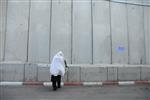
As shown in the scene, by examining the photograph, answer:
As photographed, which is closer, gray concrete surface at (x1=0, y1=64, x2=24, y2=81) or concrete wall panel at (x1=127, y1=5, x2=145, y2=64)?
gray concrete surface at (x1=0, y1=64, x2=24, y2=81)

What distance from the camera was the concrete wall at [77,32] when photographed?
52.9 ft

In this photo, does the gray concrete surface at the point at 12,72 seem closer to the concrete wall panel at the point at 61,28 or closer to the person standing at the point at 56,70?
the concrete wall panel at the point at 61,28

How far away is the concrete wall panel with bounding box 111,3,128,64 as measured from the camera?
Answer: 55.0 feet

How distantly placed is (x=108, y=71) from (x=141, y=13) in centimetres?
377

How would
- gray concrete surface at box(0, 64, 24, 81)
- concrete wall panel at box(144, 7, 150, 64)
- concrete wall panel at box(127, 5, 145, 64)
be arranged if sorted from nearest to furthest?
gray concrete surface at box(0, 64, 24, 81) < concrete wall panel at box(127, 5, 145, 64) < concrete wall panel at box(144, 7, 150, 64)

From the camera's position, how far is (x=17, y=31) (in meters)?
16.1

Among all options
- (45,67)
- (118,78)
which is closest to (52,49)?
(45,67)

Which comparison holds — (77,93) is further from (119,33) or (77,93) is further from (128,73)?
(119,33)

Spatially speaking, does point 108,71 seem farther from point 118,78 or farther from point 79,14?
point 79,14

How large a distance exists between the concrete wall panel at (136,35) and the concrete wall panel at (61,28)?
10.5ft

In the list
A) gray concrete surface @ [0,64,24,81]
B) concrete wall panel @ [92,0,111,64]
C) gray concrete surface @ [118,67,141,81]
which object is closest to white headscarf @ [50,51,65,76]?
gray concrete surface @ [0,64,24,81]

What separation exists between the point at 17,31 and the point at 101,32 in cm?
416

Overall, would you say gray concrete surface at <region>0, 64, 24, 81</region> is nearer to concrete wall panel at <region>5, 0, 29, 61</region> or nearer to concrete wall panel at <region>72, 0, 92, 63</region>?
concrete wall panel at <region>5, 0, 29, 61</region>

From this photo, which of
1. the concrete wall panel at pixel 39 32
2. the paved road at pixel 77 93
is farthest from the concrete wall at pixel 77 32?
the paved road at pixel 77 93
